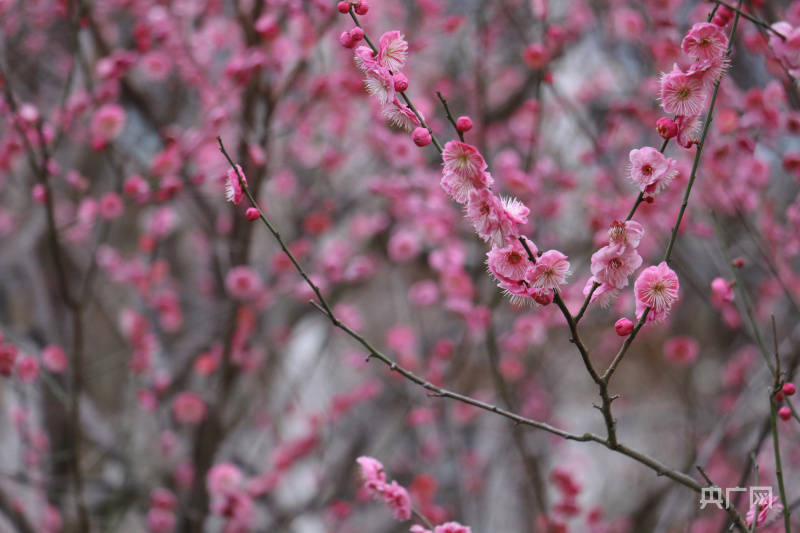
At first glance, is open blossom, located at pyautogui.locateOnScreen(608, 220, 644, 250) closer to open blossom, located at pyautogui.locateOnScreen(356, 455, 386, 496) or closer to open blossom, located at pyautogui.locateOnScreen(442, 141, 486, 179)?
open blossom, located at pyautogui.locateOnScreen(442, 141, 486, 179)

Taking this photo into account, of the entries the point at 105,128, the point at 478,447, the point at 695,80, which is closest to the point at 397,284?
the point at 478,447

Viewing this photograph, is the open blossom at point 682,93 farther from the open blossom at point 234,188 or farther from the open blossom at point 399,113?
the open blossom at point 234,188

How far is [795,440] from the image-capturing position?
4148mm

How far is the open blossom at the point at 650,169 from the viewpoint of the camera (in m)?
1.23

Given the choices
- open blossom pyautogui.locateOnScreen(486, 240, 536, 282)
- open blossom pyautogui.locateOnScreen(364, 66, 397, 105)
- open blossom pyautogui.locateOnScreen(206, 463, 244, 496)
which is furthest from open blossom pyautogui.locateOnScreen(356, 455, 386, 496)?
open blossom pyautogui.locateOnScreen(206, 463, 244, 496)

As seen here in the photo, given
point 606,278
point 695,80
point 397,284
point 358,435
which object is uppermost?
point 397,284

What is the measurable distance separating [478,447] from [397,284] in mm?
1485

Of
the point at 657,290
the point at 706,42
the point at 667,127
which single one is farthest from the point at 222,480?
the point at 706,42

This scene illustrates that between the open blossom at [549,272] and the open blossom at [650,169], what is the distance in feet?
0.69

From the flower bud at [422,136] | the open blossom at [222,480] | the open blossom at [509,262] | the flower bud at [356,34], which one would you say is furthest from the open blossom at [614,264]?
the open blossom at [222,480]

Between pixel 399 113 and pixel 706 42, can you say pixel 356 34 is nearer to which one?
pixel 399 113

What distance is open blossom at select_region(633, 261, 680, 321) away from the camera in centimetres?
122

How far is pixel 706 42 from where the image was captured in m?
1.34

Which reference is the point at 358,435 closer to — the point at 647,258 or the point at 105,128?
the point at 647,258
